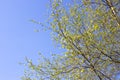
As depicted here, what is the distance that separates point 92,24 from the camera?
11.6 metres

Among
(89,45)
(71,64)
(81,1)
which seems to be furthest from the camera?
(81,1)

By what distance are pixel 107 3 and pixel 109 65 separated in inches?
93.4

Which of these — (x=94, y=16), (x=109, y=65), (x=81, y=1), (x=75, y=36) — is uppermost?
(x=81, y=1)

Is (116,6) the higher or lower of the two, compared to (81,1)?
lower

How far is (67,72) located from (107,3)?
306cm

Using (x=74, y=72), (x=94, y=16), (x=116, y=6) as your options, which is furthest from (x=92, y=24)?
(x=74, y=72)

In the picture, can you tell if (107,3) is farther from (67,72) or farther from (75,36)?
(67,72)

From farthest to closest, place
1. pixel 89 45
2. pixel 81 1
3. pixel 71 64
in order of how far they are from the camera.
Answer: pixel 81 1, pixel 71 64, pixel 89 45

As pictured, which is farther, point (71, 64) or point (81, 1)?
point (81, 1)

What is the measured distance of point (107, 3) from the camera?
11664 millimetres

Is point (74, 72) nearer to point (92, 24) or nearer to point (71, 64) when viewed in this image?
point (71, 64)

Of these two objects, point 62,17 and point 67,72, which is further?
point 62,17

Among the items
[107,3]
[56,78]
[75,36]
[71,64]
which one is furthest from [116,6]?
[56,78]

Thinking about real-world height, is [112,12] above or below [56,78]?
above
